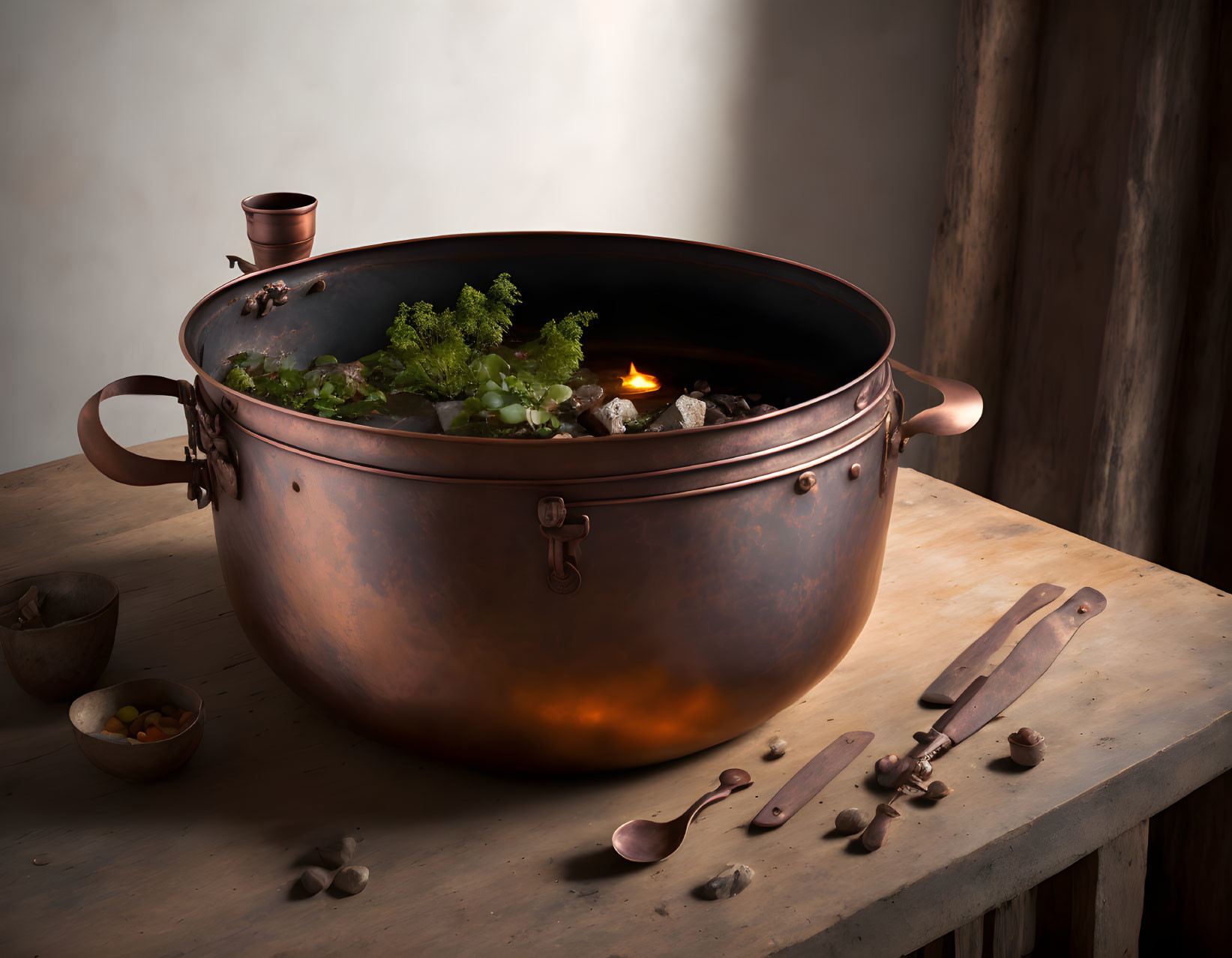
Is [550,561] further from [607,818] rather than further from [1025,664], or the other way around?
[1025,664]

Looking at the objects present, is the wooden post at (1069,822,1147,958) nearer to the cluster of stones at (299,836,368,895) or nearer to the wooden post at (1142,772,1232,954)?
the wooden post at (1142,772,1232,954)

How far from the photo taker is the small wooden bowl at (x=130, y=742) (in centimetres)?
105

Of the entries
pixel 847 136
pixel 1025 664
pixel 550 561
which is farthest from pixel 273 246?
pixel 847 136

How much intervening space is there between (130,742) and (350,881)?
0.28 metres

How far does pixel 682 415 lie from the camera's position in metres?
1.20

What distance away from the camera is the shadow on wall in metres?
2.52

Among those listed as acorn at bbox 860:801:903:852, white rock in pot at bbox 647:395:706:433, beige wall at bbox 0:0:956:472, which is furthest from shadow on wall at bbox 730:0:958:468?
acorn at bbox 860:801:903:852

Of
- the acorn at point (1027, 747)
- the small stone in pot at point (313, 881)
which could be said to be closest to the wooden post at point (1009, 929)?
the acorn at point (1027, 747)

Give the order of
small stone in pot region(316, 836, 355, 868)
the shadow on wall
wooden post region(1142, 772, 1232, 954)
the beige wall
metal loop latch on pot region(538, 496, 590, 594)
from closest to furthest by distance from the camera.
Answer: metal loop latch on pot region(538, 496, 590, 594) < small stone in pot region(316, 836, 355, 868) < wooden post region(1142, 772, 1232, 954) < the beige wall < the shadow on wall

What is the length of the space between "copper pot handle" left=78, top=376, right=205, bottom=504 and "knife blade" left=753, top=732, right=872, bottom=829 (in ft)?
2.19

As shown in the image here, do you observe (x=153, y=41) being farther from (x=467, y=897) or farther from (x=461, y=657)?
(x=467, y=897)

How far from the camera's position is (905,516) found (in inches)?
65.8

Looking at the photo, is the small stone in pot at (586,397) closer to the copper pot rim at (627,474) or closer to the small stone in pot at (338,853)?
the copper pot rim at (627,474)

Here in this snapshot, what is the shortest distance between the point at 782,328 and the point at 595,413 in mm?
323
